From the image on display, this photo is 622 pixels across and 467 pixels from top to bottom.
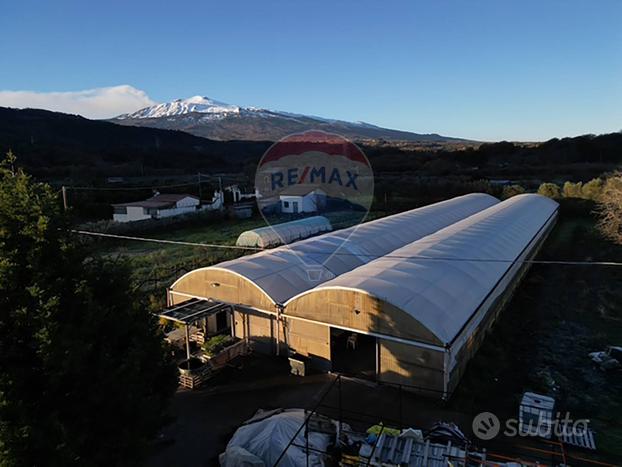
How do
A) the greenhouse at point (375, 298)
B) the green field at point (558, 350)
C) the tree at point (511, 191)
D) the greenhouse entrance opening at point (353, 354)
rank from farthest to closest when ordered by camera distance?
the tree at point (511, 191)
the greenhouse entrance opening at point (353, 354)
the greenhouse at point (375, 298)
the green field at point (558, 350)

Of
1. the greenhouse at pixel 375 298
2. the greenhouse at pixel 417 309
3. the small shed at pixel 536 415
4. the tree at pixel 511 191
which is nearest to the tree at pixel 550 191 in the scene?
the tree at pixel 511 191

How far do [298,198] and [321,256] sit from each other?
2424cm

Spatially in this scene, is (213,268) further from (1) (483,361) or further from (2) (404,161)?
(2) (404,161)

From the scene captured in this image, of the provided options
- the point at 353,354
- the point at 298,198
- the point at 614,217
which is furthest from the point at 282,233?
the point at 614,217

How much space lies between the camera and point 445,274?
1244cm

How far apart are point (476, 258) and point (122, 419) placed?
40.1 feet

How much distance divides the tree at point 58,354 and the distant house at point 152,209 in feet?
105

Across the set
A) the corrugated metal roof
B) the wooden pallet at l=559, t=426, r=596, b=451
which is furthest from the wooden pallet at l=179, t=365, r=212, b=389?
the corrugated metal roof

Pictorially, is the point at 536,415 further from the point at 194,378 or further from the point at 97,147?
the point at 97,147

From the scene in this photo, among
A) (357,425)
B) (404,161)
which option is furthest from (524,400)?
(404,161)

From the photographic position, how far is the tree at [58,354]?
5031 mm

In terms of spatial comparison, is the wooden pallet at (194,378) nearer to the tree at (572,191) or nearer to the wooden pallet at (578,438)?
the wooden pallet at (578,438)
